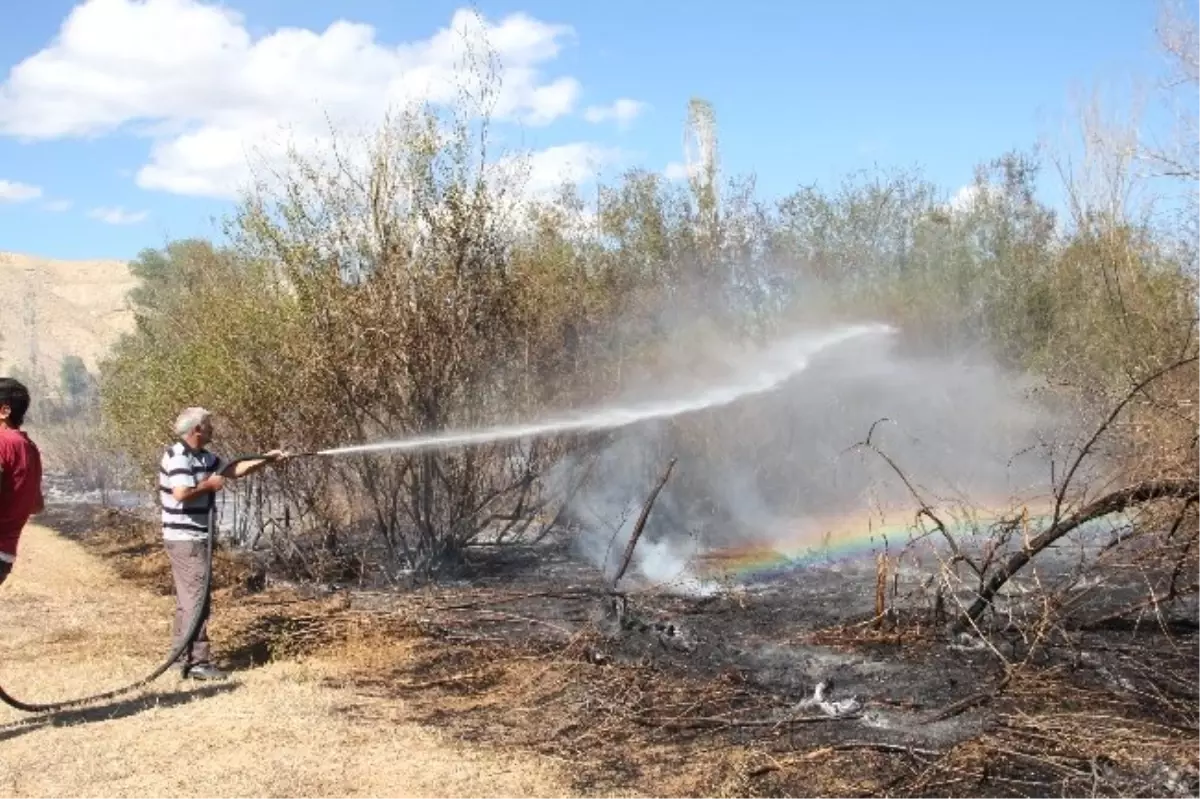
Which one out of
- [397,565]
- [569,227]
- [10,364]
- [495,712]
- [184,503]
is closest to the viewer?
[495,712]

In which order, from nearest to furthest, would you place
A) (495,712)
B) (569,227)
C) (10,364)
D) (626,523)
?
(495,712) < (626,523) < (569,227) < (10,364)

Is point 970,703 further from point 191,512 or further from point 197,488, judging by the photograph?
point 191,512

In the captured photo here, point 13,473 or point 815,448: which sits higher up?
point 13,473

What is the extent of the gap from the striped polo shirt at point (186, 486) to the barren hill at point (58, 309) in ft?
307

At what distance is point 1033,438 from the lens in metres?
19.1

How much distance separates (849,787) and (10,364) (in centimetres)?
10297

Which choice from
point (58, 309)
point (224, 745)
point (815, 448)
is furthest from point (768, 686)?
point (58, 309)

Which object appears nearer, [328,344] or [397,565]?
[328,344]

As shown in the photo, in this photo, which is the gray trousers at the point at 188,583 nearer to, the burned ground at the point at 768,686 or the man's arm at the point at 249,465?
the man's arm at the point at 249,465

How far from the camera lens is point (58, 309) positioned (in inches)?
4422

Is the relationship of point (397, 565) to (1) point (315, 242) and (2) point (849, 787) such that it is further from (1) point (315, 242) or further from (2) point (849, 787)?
(2) point (849, 787)

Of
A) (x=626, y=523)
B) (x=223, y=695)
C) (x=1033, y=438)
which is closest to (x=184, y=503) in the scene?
(x=223, y=695)

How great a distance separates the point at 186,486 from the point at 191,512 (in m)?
0.28

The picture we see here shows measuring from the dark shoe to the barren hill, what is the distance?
93806 mm
